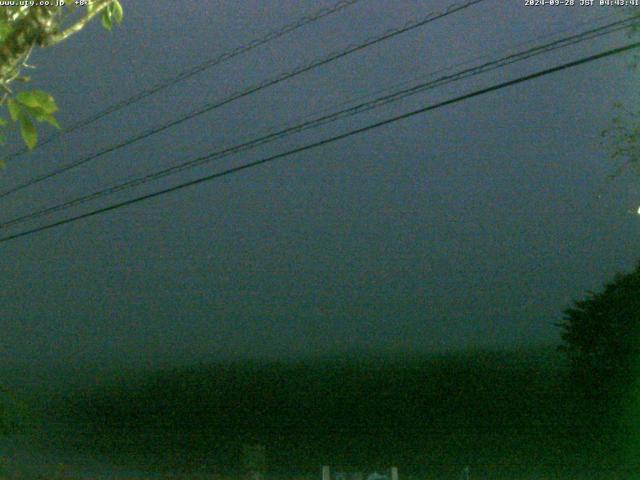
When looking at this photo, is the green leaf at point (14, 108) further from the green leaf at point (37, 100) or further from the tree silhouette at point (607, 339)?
the tree silhouette at point (607, 339)

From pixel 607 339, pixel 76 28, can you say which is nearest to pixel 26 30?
pixel 76 28

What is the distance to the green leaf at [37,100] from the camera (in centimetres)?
356

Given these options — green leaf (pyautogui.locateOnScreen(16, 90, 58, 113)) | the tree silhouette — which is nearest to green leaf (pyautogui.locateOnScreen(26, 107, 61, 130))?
green leaf (pyautogui.locateOnScreen(16, 90, 58, 113))

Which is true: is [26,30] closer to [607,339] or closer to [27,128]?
[27,128]

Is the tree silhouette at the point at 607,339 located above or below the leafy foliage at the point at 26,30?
above

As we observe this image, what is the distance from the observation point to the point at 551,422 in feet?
63.3

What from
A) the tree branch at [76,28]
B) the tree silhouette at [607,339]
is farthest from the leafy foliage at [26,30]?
the tree silhouette at [607,339]

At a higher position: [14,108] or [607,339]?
[607,339]

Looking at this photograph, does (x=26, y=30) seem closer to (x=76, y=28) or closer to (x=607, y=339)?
(x=76, y=28)

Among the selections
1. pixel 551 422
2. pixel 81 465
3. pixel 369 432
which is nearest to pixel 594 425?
pixel 551 422

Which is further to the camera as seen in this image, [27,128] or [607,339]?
[607,339]

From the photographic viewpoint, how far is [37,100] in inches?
141

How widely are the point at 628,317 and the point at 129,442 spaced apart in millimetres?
14745

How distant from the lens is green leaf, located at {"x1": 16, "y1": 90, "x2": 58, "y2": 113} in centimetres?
356
